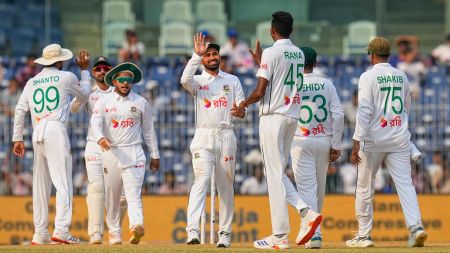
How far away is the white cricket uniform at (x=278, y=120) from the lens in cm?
1548

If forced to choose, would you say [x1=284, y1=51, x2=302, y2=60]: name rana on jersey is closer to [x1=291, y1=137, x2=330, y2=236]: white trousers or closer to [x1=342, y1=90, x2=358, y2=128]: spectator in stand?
[x1=291, y1=137, x2=330, y2=236]: white trousers

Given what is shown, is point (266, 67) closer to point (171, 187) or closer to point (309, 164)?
point (309, 164)

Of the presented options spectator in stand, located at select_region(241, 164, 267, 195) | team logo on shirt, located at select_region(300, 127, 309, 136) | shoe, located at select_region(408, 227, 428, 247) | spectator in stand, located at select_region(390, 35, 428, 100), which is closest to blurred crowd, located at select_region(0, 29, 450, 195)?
spectator in stand, located at select_region(241, 164, 267, 195)

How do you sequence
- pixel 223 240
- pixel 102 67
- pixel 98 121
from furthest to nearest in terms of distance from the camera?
1. pixel 102 67
2. pixel 98 121
3. pixel 223 240

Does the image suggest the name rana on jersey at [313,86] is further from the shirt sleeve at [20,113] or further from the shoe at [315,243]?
the shirt sleeve at [20,113]

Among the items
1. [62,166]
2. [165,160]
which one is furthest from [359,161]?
[165,160]

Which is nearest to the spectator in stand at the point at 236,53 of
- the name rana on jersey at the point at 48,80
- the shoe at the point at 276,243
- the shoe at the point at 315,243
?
the name rana on jersey at the point at 48,80

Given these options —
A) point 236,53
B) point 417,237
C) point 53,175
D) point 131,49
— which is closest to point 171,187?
point 236,53

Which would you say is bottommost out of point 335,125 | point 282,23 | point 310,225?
point 310,225

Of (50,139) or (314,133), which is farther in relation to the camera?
(50,139)

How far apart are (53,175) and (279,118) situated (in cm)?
366

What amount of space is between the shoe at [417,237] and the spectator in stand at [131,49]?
11.9m

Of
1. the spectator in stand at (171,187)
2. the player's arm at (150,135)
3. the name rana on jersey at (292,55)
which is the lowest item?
the spectator in stand at (171,187)

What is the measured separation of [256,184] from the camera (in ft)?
79.5
